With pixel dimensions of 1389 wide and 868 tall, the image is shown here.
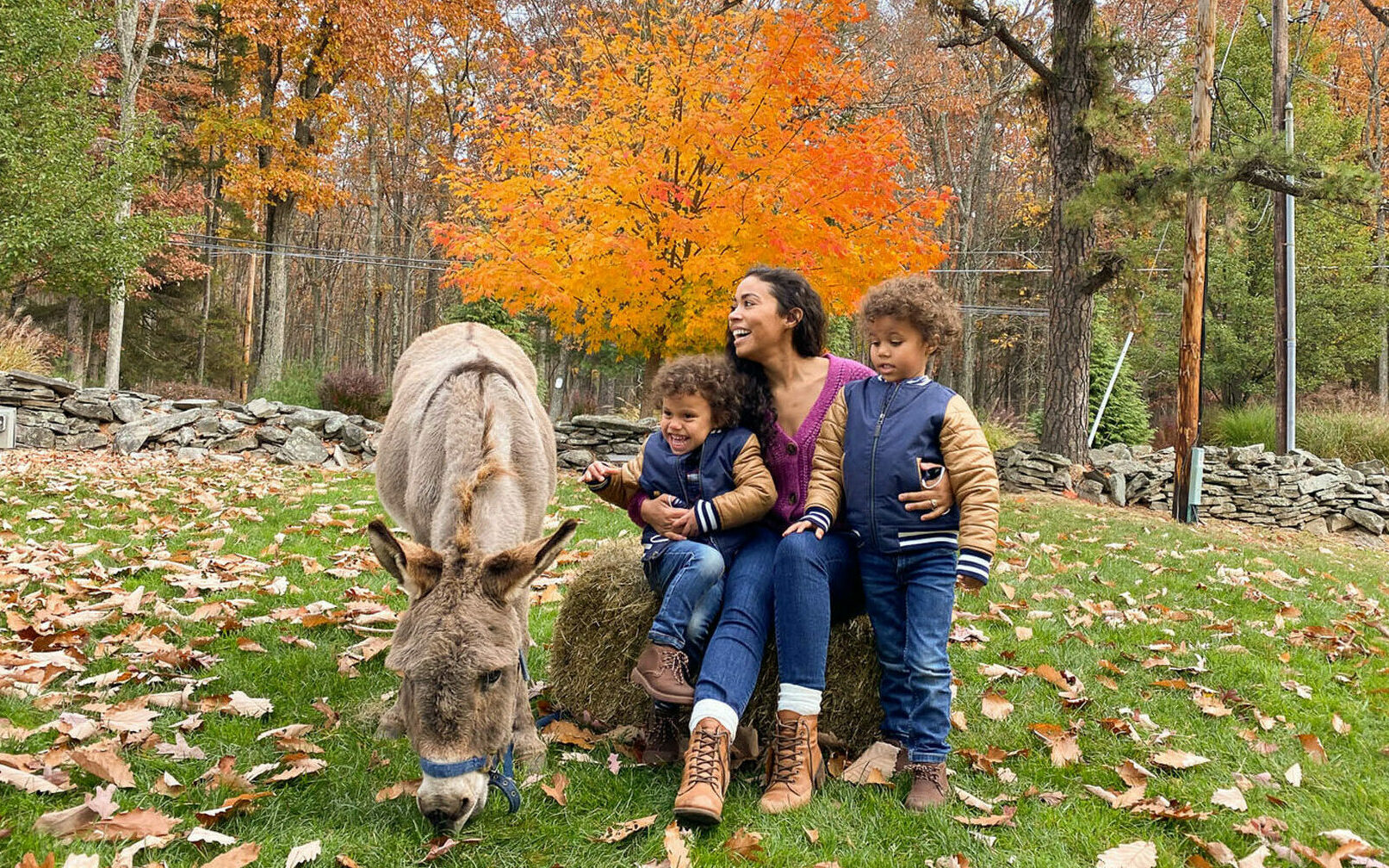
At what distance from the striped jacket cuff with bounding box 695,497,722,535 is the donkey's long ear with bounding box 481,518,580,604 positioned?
703 millimetres

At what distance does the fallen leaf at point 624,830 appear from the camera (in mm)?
2650

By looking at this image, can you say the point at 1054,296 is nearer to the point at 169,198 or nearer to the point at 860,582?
the point at 860,582

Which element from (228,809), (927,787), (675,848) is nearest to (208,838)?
(228,809)

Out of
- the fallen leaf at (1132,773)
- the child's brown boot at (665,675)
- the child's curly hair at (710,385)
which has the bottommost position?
the fallen leaf at (1132,773)

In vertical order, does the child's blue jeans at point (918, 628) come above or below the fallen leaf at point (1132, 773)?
above

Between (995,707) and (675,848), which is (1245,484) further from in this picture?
(675,848)

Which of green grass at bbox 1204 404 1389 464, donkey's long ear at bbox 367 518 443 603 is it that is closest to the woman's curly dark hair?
donkey's long ear at bbox 367 518 443 603

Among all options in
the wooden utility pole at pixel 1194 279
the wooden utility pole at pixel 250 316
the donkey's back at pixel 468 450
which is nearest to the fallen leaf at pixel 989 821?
the donkey's back at pixel 468 450

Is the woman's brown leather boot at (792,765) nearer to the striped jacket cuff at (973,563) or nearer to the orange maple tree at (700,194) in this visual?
the striped jacket cuff at (973,563)

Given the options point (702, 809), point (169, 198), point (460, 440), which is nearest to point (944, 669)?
point (702, 809)

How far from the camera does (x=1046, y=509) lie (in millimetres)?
10297

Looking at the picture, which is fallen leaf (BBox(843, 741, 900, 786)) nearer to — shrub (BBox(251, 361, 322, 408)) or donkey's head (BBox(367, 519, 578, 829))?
donkey's head (BBox(367, 519, 578, 829))

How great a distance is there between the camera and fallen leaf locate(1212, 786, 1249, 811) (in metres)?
2.87

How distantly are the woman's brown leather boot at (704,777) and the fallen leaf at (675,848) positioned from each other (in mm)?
80
